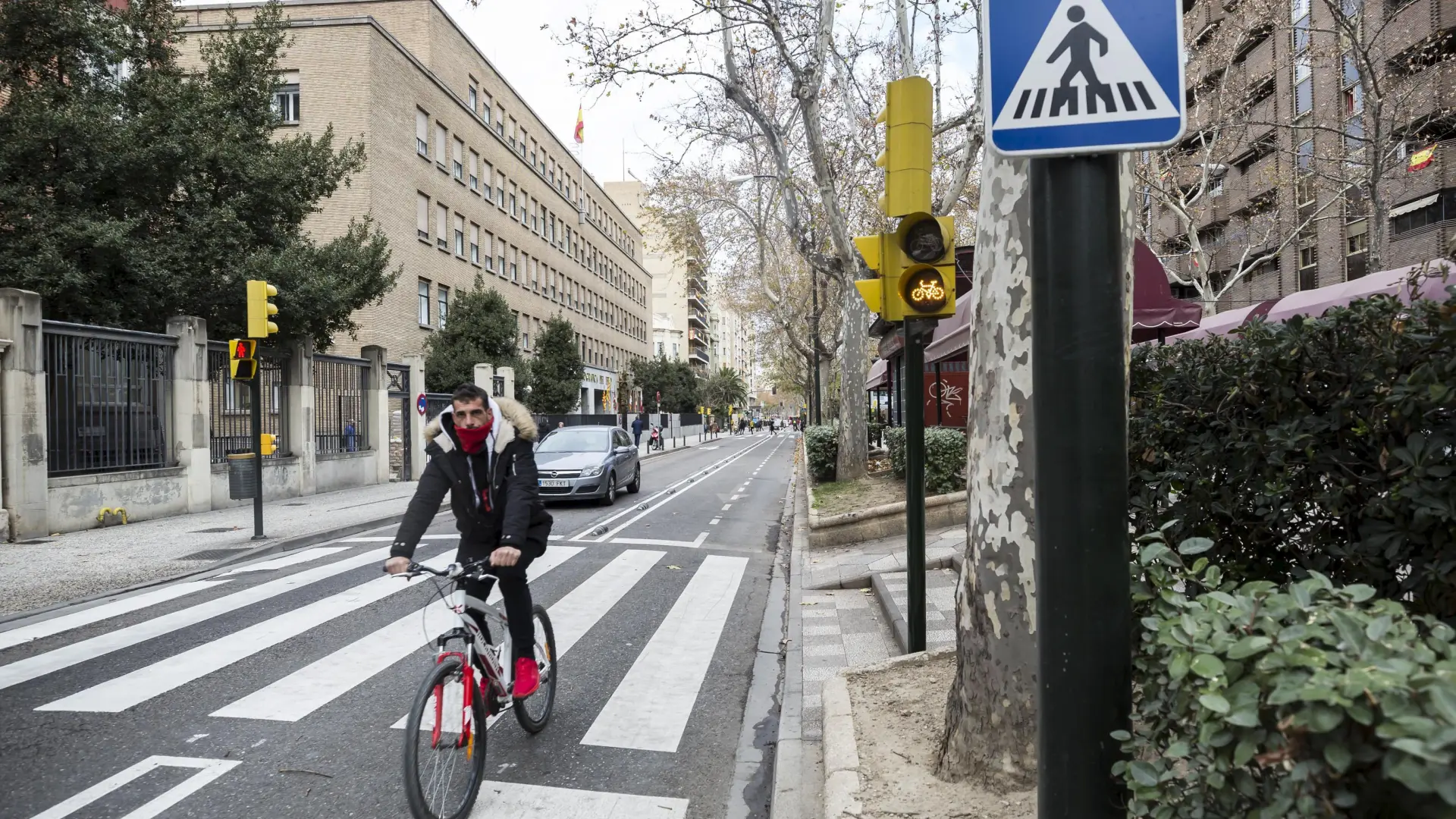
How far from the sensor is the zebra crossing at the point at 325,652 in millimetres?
3938

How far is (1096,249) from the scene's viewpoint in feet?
6.32

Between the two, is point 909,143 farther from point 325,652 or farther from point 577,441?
point 577,441

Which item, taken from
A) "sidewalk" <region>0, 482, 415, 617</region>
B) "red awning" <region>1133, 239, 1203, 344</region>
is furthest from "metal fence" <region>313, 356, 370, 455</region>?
"red awning" <region>1133, 239, 1203, 344</region>

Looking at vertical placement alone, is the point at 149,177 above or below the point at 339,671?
above

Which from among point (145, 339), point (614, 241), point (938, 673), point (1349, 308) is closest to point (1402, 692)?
point (1349, 308)

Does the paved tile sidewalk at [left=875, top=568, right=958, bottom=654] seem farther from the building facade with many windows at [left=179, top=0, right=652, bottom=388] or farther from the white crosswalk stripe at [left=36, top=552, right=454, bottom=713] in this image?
the building facade with many windows at [left=179, top=0, right=652, bottom=388]

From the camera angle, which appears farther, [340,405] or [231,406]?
[340,405]

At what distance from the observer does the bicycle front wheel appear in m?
3.31

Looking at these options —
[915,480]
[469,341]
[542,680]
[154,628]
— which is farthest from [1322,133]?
[154,628]

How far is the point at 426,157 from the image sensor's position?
34.1 meters

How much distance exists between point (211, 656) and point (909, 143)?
5.61 m

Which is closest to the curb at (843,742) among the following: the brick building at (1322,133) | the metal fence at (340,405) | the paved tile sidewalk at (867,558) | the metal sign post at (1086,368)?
the metal sign post at (1086,368)

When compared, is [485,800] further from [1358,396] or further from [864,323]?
[864,323]

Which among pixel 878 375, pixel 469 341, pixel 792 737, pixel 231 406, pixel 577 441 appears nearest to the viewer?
pixel 792 737
